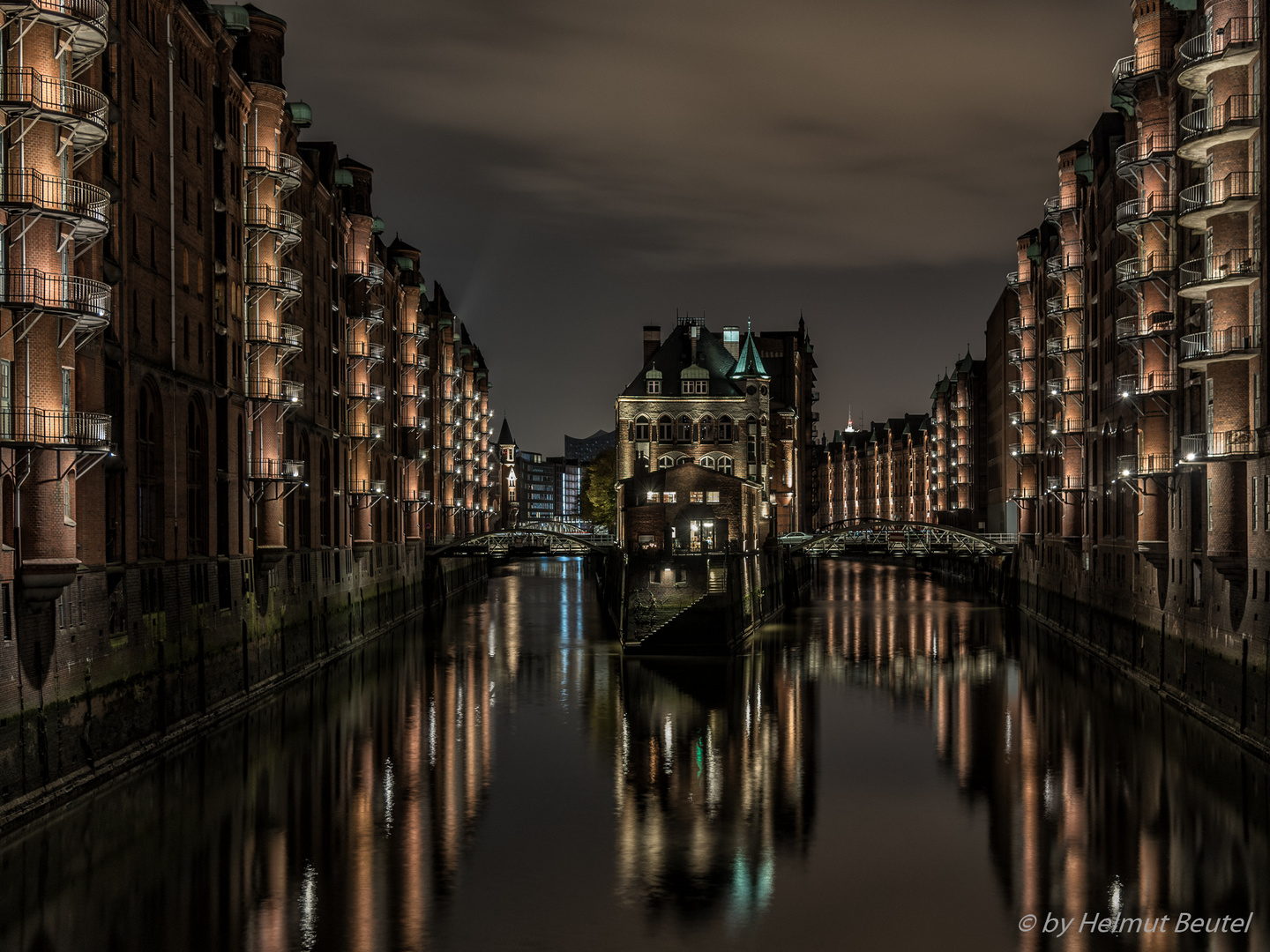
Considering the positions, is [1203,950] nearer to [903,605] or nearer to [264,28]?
[264,28]

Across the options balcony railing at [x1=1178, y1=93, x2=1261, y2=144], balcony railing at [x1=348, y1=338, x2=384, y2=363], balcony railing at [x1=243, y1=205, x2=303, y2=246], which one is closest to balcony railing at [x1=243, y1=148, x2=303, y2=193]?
balcony railing at [x1=243, y1=205, x2=303, y2=246]

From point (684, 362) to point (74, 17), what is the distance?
66132mm

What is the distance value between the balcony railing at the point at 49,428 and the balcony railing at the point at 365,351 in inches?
1460

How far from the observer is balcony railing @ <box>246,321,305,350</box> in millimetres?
45281

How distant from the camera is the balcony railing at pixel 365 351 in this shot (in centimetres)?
6531

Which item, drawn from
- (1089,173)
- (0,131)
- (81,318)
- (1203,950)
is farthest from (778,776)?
(1089,173)

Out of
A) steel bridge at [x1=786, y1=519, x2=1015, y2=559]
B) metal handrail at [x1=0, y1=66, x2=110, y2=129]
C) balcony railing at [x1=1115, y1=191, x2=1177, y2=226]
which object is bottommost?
steel bridge at [x1=786, y1=519, x2=1015, y2=559]

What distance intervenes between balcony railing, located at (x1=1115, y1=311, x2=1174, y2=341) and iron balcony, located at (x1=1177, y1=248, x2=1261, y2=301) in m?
5.63

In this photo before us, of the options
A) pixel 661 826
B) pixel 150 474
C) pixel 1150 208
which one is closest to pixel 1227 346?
pixel 1150 208

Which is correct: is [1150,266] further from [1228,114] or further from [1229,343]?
[1229,343]

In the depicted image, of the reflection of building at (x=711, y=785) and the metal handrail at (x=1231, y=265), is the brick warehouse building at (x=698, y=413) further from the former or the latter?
the metal handrail at (x=1231, y=265)

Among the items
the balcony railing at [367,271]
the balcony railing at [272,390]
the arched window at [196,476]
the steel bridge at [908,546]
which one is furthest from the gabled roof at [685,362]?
the arched window at [196,476]

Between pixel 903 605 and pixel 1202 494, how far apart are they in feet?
168

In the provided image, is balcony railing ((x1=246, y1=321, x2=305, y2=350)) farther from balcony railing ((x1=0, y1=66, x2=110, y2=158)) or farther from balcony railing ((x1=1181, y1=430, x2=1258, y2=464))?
balcony railing ((x1=1181, y1=430, x2=1258, y2=464))
